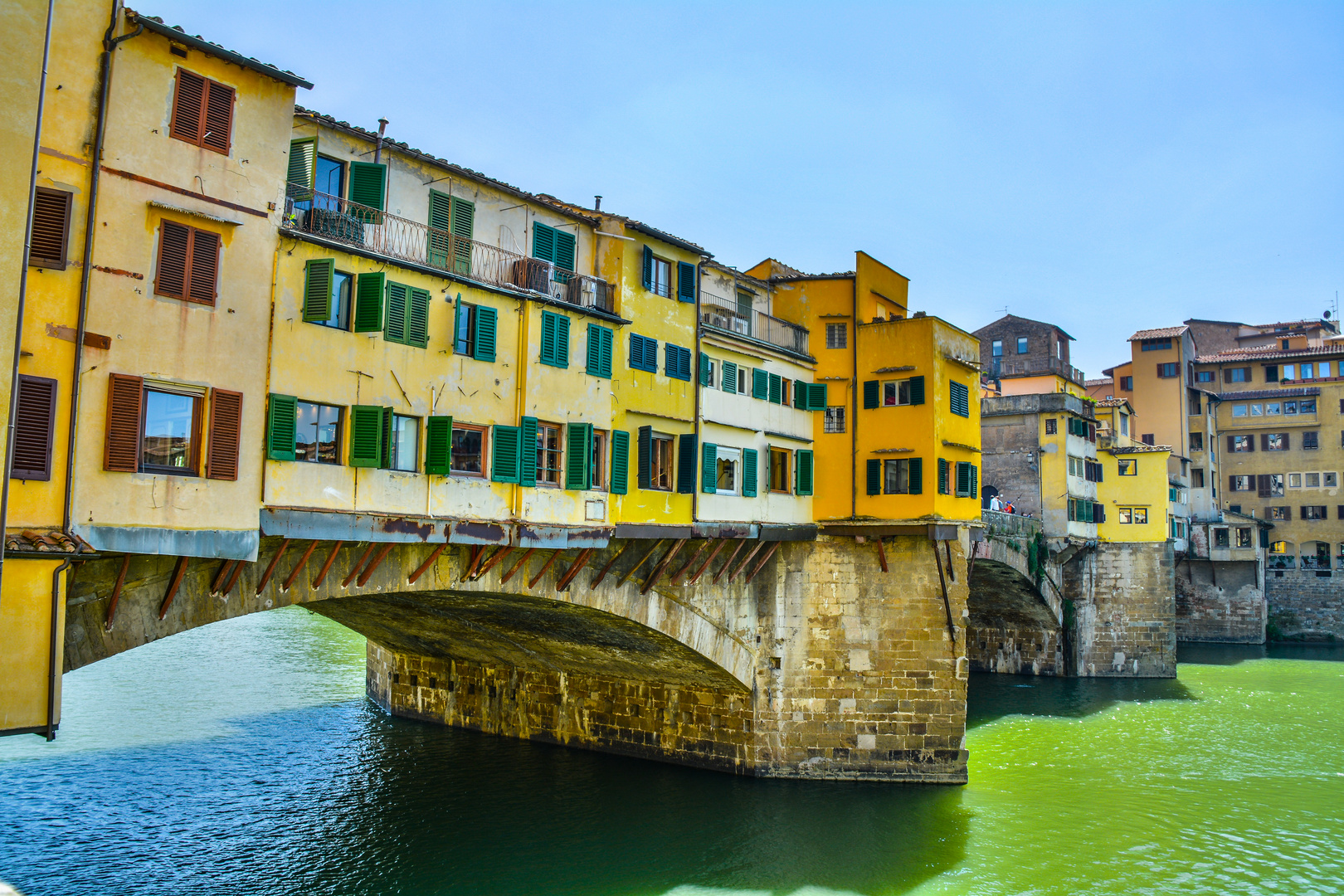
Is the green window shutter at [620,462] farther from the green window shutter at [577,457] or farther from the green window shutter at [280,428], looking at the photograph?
the green window shutter at [280,428]

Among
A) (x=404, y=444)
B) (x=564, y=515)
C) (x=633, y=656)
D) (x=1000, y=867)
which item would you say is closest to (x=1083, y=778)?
(x=1000, y=867)

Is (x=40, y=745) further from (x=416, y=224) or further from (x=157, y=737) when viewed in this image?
(x=416, y=224)

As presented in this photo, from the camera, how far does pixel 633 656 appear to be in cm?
2636

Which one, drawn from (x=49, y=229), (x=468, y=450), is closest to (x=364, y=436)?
(x=468, y=450)

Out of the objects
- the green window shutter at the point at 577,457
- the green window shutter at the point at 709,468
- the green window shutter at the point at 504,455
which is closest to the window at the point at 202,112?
the green window shutter at the point at 504,455

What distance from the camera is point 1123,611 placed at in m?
48.7

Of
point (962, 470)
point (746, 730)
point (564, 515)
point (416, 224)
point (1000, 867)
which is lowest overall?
point (1000, 867)

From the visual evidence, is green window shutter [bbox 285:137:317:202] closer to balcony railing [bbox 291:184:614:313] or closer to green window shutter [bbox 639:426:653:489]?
balcony railing [bbox 291:184:614:313]

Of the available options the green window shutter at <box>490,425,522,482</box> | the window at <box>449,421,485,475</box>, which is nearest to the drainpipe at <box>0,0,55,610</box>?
the window at <box>449,421,485,475</box>

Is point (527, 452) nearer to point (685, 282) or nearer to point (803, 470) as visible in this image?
point (685, 282)

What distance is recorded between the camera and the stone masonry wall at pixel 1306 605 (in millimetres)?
62250

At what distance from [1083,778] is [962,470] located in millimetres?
9890

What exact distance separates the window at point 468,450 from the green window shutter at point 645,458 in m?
4.68

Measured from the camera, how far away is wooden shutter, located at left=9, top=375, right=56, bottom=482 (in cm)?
1209
